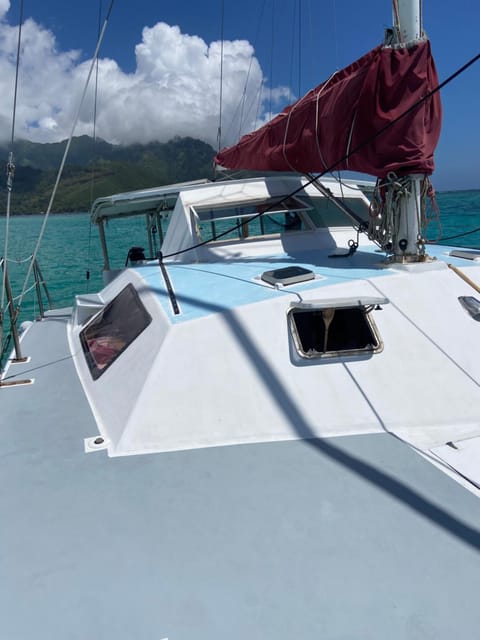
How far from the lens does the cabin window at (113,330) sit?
362 centimetres

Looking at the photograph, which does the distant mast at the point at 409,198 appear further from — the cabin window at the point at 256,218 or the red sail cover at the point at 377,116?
the cabin window at the point at 256,218

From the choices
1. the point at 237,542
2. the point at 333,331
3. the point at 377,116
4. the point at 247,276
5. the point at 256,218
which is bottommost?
the point at 237,542

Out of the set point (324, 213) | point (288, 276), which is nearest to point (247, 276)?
point (288, 276)

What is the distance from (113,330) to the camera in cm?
400

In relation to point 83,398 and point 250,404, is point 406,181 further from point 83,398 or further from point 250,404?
point 83,398

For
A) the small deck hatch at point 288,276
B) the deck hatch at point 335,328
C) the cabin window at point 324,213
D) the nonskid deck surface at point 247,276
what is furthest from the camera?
the cabin window at point 324,213

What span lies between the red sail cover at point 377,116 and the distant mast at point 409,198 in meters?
0.09

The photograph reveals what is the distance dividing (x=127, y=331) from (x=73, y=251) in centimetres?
2235

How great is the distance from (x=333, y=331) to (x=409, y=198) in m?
1.17

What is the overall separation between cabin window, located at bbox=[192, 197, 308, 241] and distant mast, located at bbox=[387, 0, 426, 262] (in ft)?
5.85

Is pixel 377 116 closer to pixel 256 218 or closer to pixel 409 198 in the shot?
pixel 409 198

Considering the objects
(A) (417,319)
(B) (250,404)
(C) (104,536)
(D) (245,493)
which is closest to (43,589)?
(C) (104,536)

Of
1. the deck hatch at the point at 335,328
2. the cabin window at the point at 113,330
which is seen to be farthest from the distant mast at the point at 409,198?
the cabin window at the point at 113,330

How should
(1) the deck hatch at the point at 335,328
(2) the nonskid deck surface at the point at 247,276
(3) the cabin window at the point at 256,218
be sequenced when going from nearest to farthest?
(1) the deck hatch at the point at 335,328 → (2) the nonskid deck surface at the point at 247,276 → (3) the cabin window at the point at 256,218
